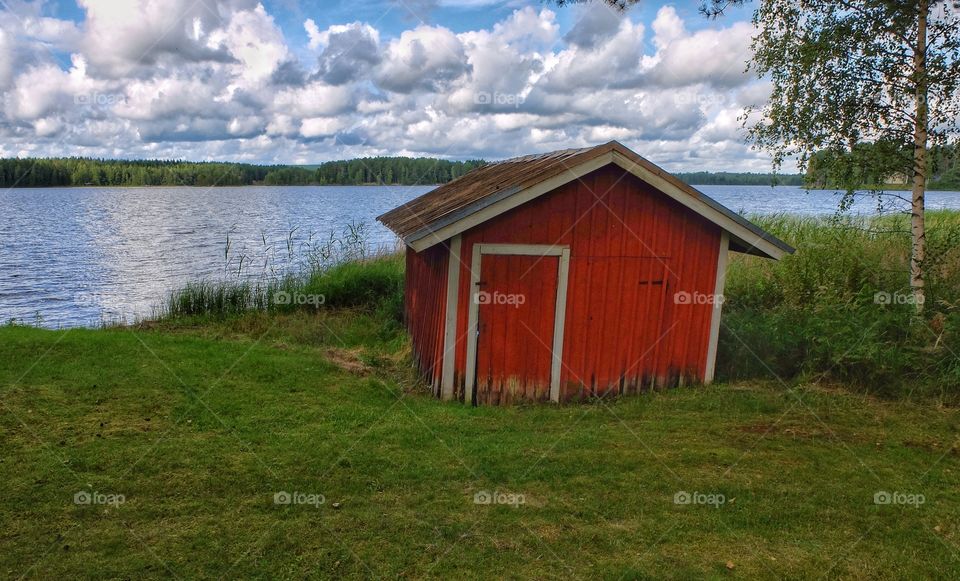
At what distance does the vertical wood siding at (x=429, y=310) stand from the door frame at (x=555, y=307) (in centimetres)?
43

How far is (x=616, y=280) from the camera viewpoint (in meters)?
8.73

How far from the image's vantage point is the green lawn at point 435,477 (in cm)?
474

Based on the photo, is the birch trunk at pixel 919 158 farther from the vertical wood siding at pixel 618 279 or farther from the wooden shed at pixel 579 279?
the vertical wood siding at pixel 618 279

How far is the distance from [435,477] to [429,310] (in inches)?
157

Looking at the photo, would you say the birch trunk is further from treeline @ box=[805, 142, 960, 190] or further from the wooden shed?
the wooden shed

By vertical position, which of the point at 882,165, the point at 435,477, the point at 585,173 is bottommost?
the point at 435,477

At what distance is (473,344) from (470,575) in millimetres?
4138

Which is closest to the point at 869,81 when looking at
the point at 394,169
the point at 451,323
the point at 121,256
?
the point at 451,323

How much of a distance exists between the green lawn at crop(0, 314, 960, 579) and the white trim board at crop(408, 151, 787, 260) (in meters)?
2.12

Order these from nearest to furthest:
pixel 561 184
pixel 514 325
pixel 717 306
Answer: pixel 561 184 < pixel 514 325 < pixel 717 306

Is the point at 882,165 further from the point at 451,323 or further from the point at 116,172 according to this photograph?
the point at 116,172

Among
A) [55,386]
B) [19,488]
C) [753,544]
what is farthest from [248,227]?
[753,544]

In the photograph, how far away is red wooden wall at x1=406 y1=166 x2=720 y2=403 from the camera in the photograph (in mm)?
8438

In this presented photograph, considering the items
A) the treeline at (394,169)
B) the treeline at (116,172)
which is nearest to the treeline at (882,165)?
the treeline at (394,169)
